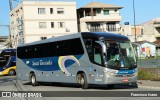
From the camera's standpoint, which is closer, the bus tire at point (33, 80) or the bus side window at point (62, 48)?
the bus side window at point (62, 48)

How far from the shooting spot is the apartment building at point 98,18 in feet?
263

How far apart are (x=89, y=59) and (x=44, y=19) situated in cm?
5452

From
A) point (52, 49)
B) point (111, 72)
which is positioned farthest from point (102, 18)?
point (111, 72)

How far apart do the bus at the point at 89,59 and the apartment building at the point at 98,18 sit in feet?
177

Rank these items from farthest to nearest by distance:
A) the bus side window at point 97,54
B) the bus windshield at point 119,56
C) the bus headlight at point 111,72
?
the bus side window at point 97,54
the bus windshield at point 119,56
the bus headlight at point 111,72

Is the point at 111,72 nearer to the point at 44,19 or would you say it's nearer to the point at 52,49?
the point at 52,49

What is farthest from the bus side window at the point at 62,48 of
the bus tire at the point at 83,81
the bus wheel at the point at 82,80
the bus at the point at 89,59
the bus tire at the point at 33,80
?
the bus tire at the point at 33,80

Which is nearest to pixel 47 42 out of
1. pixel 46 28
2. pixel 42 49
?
pixel 42 49

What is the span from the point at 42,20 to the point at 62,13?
4639 mm

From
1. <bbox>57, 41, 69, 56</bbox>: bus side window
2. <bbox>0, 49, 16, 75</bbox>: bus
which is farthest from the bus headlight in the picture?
<bbox>0, 49, 16, 75</bbox>: bus

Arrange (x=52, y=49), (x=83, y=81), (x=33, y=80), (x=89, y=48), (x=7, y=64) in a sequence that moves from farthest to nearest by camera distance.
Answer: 1. (x=7, y=64)
2. (x=33, y=80)
3. (x=52, y=49)
4. (x=83, y=81)
5. (x=89, y=48)

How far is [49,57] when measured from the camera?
2539cm

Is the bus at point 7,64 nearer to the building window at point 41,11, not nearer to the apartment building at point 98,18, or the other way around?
the building window at point 41,11

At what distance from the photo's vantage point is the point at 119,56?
20406 mm
